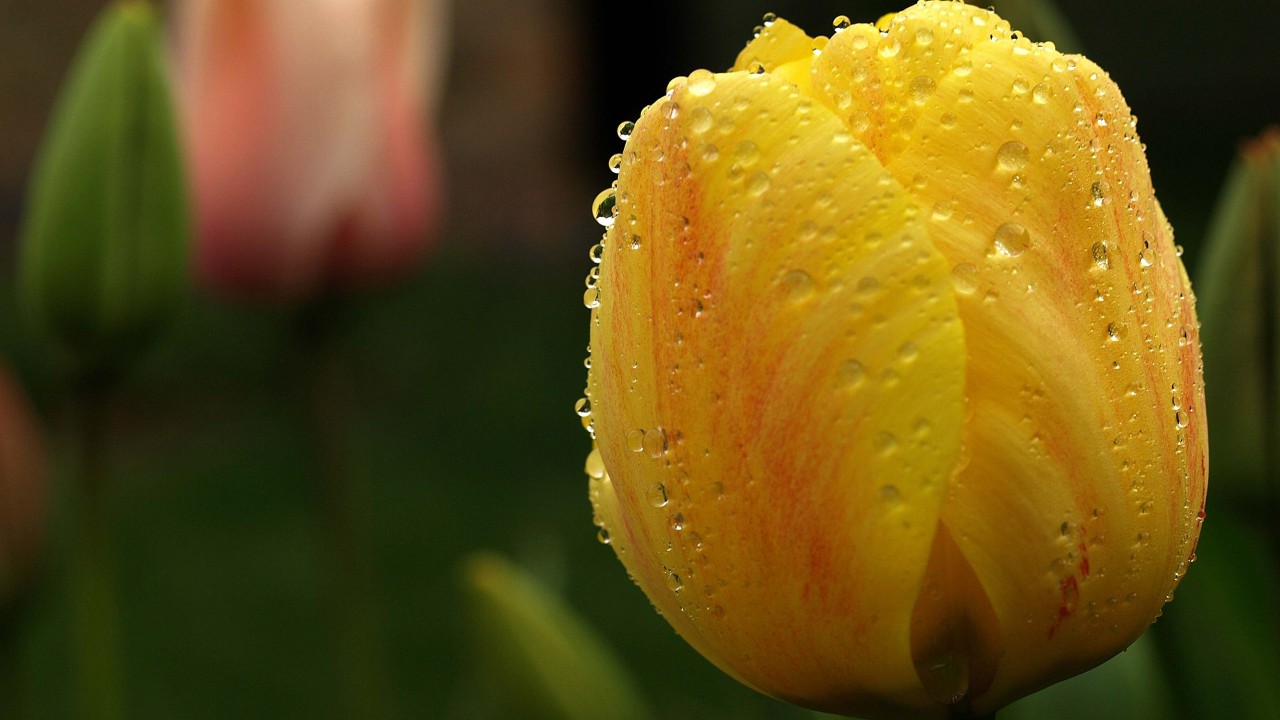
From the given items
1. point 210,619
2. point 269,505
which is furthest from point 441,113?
point 210,619

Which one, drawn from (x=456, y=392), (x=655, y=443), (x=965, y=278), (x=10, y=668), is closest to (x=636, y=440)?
(x=655, y=443)

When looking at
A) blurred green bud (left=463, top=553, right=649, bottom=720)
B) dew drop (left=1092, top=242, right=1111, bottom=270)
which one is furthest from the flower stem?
dew drop (left=1092, top=242, right=1111, bottom=270)

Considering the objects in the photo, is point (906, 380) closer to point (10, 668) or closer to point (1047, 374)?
point (1047, 374)

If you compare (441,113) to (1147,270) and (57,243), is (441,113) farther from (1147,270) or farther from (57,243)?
(1147,270)

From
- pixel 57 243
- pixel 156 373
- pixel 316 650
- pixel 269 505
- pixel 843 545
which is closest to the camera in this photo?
pixel 843 545

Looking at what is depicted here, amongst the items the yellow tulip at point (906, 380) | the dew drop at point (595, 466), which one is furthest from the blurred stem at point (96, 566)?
the yellow tulip at point (906, 380)

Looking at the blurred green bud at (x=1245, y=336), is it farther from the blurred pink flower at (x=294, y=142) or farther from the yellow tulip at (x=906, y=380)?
the blurred pink flower at (x=294, y=142)
